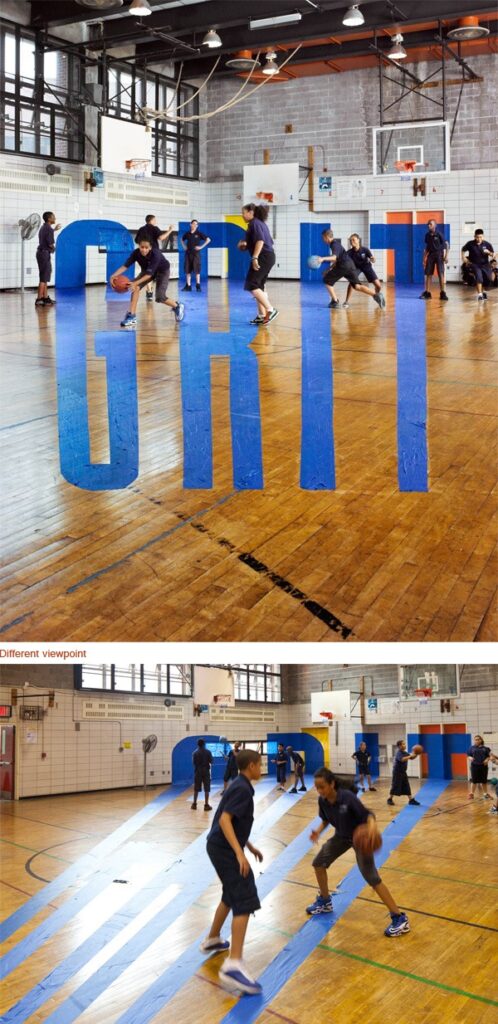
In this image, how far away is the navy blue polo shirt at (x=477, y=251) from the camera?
9.45m

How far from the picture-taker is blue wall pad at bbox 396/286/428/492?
372cm

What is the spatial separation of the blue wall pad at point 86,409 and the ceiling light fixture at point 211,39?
3.09 meters

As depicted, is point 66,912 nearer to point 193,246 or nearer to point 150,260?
point 150,260

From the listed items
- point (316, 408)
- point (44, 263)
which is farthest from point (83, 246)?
point (316, 408)

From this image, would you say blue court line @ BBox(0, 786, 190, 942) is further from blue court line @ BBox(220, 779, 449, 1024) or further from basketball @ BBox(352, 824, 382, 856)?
basketball @ BBox(352, 824, 382, 856)

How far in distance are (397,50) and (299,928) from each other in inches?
345

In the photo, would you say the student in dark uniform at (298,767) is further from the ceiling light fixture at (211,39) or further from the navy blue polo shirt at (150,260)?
the ceiling light fixture at (211,39)

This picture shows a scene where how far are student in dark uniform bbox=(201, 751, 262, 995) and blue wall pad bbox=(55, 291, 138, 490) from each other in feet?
4.24

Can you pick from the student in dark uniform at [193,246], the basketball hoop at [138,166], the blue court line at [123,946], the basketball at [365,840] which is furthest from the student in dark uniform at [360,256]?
the basketball at [365,840]

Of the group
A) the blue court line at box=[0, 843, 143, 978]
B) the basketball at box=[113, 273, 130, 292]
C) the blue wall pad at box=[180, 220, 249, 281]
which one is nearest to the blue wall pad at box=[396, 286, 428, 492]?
the blue wall pad at box=[180, 220, 249, 281]

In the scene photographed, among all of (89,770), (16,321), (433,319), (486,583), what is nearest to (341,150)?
(433,319)

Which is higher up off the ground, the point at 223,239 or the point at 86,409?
the point at 223,239

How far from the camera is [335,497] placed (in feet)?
11.5

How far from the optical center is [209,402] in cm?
480
